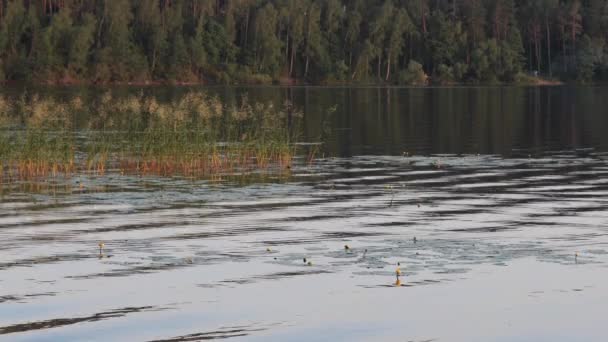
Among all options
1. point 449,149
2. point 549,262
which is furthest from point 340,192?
point 449,149

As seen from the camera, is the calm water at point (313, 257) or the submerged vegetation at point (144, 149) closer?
the calm water at point (313, 257)

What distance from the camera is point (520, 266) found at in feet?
69.4

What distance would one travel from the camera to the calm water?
55.2 ft

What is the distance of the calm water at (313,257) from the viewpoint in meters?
16.8

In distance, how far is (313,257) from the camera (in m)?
22.1

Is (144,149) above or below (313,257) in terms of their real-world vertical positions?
above

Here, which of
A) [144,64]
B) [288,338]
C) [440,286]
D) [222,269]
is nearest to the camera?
[288,338]

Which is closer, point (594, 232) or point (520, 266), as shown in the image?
point (520, 266)

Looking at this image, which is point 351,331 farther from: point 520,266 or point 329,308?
point 520,266

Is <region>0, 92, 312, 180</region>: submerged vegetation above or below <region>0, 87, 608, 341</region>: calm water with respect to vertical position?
above

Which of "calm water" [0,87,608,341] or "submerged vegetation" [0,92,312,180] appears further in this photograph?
"submerged vegetation" [0,92,312,180]

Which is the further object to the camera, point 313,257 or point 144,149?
point 144,149

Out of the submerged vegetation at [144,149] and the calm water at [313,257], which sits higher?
the submerged vegetation at [144,149]

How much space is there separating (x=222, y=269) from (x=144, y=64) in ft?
556
